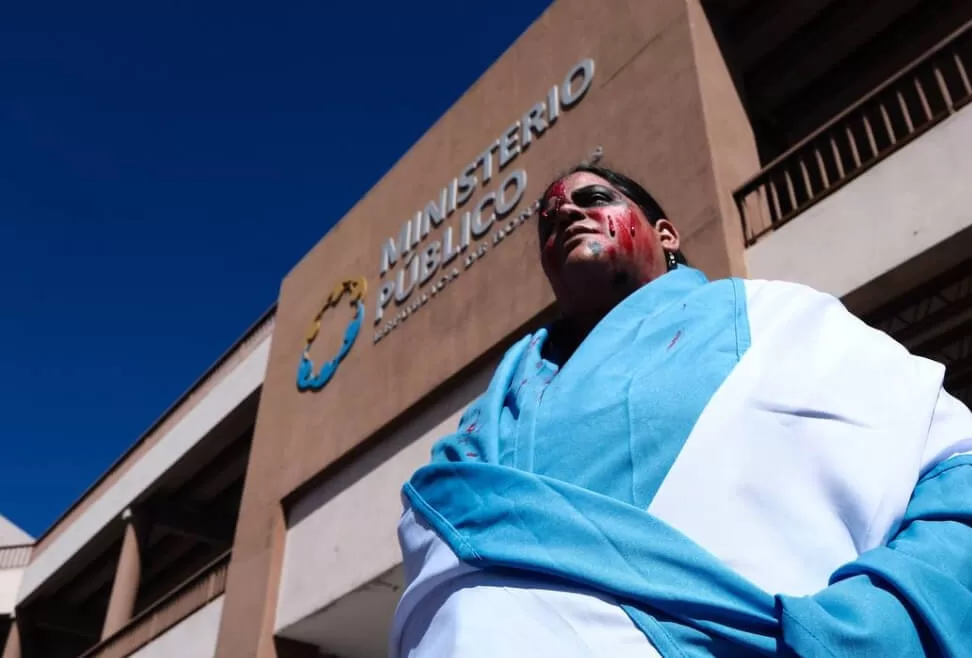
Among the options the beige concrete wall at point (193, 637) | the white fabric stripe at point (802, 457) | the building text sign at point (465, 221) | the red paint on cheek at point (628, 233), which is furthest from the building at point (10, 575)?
the white fabric stripe at point (802, 457)

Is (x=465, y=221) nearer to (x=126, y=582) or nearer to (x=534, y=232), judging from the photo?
(x=534, y=232)

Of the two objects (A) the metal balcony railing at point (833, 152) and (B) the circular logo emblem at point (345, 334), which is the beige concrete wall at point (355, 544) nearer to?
(B) the circular logo emblem at point (345, 334)

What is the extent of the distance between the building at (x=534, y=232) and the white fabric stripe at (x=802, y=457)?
3507mm

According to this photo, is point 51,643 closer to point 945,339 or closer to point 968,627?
point 945,339

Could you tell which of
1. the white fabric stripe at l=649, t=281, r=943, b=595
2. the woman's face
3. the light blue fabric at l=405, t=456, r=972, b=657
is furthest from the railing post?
the white fabric stripe at l=649, t=281, r=943, b=595

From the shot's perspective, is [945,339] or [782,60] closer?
[945,339]

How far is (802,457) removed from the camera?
1.15 meters

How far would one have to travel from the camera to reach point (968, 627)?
3.19 feet

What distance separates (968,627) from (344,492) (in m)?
7.18

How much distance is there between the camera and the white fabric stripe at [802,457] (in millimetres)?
1070

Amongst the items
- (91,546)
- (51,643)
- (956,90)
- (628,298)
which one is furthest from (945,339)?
(51,643)

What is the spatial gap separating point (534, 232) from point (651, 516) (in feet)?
19.2

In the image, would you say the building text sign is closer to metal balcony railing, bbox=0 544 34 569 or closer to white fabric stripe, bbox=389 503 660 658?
white fabric stripe, bbox=389 503 660 658

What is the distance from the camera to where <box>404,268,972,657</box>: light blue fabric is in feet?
3.09
